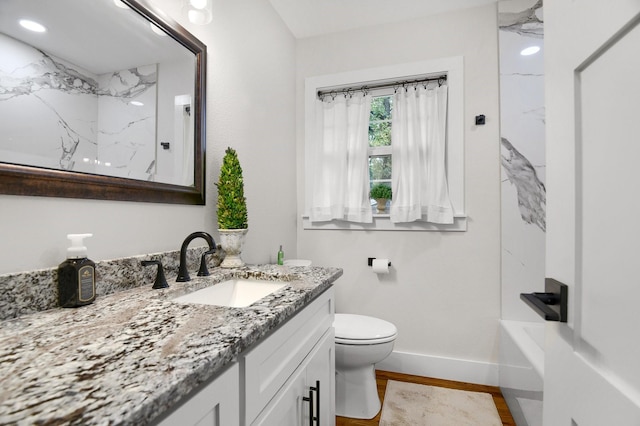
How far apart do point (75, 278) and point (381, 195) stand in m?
1.91

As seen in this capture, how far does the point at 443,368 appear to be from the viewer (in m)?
2.13

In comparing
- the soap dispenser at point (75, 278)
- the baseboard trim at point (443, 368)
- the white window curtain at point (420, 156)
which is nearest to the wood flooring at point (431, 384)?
the baseboard trim at point (443, 368)

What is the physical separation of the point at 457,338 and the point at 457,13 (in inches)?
91.1

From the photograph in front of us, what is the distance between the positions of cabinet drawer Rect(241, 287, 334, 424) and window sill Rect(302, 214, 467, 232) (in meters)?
1.22

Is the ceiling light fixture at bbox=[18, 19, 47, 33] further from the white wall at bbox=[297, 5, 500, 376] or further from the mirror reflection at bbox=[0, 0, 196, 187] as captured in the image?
the white wall at bbox=[297, 5, 500, 376]

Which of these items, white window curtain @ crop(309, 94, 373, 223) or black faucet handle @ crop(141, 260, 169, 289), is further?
white window curtain @ crop(309, 94, 373, 223)

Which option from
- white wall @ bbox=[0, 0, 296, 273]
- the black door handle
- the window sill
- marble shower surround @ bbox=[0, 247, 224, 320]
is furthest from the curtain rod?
the black door handle

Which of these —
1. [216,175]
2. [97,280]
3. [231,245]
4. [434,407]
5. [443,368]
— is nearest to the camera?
[97,280]

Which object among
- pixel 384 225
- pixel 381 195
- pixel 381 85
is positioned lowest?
pixel 384 225

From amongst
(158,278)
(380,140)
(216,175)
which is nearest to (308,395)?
(158,278)

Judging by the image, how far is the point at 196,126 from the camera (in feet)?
4.42

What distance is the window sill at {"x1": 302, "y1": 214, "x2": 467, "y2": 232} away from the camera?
213cm

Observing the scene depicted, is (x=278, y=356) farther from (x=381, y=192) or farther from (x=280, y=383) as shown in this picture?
(x=381, y=192)

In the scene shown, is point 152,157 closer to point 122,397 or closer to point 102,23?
point 102,23
